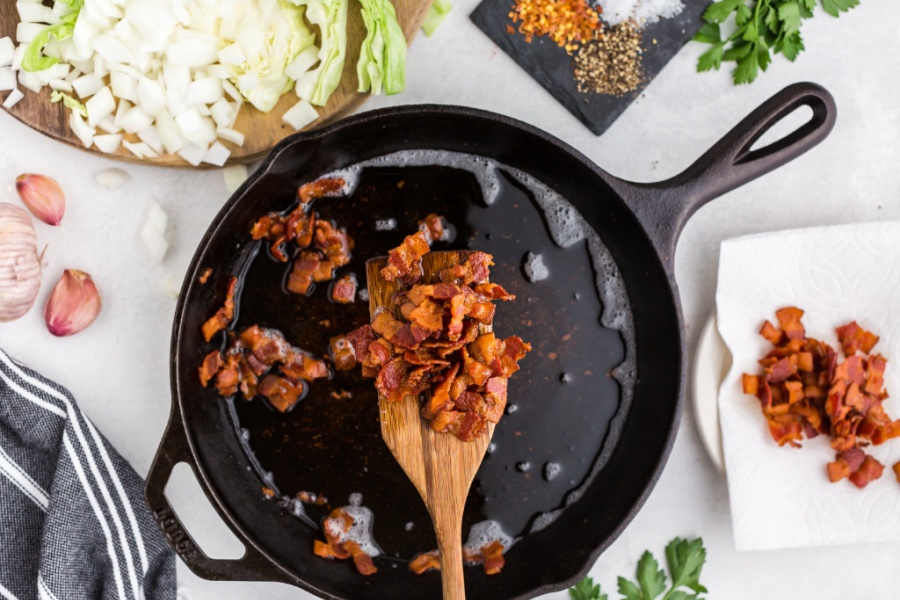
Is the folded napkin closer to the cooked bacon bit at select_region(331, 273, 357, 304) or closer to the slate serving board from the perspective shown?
the slate serving board

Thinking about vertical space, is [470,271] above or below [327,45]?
below

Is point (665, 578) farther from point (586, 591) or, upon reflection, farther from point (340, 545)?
point (340, 545)


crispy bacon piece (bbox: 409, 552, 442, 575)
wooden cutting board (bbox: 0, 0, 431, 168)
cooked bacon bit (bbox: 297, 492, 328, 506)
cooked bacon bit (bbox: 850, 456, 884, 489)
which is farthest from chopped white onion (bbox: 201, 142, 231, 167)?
cooked bacon bit (bbox: 850, 456, 884, 489)

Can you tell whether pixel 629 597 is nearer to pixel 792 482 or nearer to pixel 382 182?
pixel 792 482

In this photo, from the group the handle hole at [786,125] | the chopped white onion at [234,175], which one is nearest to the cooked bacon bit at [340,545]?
the chopped white onion at [234,175]

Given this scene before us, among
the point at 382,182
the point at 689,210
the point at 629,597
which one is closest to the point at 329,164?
the point at 382,182

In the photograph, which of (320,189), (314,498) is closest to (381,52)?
(320,189)
